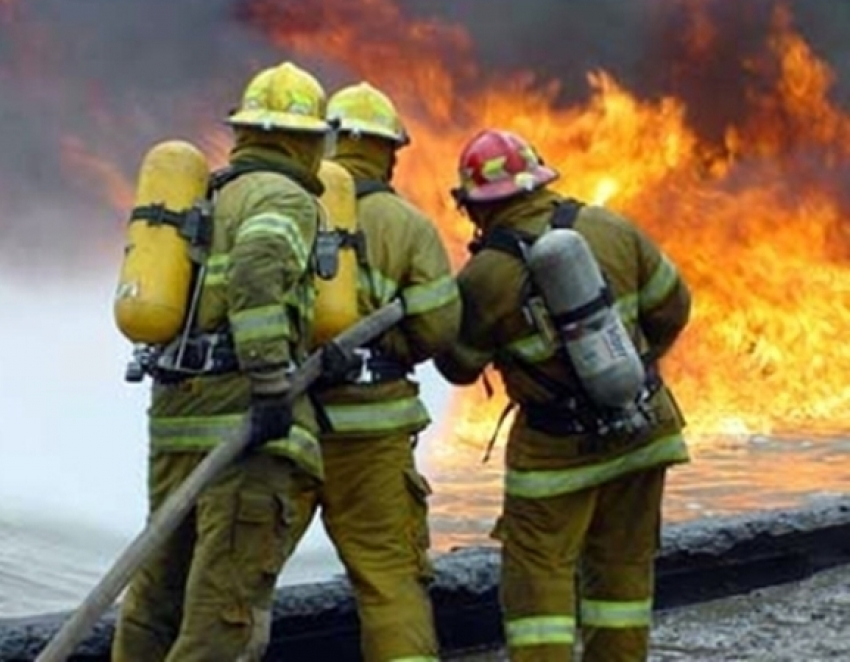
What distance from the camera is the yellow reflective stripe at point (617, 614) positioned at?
585 centimetres

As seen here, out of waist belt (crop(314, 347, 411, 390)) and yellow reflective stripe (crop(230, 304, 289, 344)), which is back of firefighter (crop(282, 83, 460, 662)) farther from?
yellow reflective stripe (crop(230, 304, 289, 344))

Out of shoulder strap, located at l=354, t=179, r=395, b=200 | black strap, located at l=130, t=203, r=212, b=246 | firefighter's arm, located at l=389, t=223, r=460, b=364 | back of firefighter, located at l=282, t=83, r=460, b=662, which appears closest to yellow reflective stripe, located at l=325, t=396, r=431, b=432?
back of firefighter, located at l=282, t=83, r=460, b=662

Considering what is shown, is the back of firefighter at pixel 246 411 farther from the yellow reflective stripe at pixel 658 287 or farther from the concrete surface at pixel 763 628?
the concrete surface at pixel 763 628

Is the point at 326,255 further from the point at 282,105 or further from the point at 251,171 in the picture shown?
the point at 282,105

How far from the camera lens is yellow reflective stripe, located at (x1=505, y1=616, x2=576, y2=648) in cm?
566

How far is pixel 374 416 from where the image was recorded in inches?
221

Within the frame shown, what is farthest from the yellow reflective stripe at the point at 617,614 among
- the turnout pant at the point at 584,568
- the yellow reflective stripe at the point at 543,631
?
the yellow reflective stripe at the point at 543,631

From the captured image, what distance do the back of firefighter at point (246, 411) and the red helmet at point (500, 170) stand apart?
65 centimetres

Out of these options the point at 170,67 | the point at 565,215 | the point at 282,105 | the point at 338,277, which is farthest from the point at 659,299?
the point at 170,67

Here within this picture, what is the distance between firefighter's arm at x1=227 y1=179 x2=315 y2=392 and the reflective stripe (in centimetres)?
22

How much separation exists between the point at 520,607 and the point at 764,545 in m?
2.83

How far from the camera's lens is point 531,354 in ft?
18.7

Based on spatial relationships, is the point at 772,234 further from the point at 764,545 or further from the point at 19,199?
the point at 764,545

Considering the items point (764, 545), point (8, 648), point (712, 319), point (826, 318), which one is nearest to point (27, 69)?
point (712, 319)
